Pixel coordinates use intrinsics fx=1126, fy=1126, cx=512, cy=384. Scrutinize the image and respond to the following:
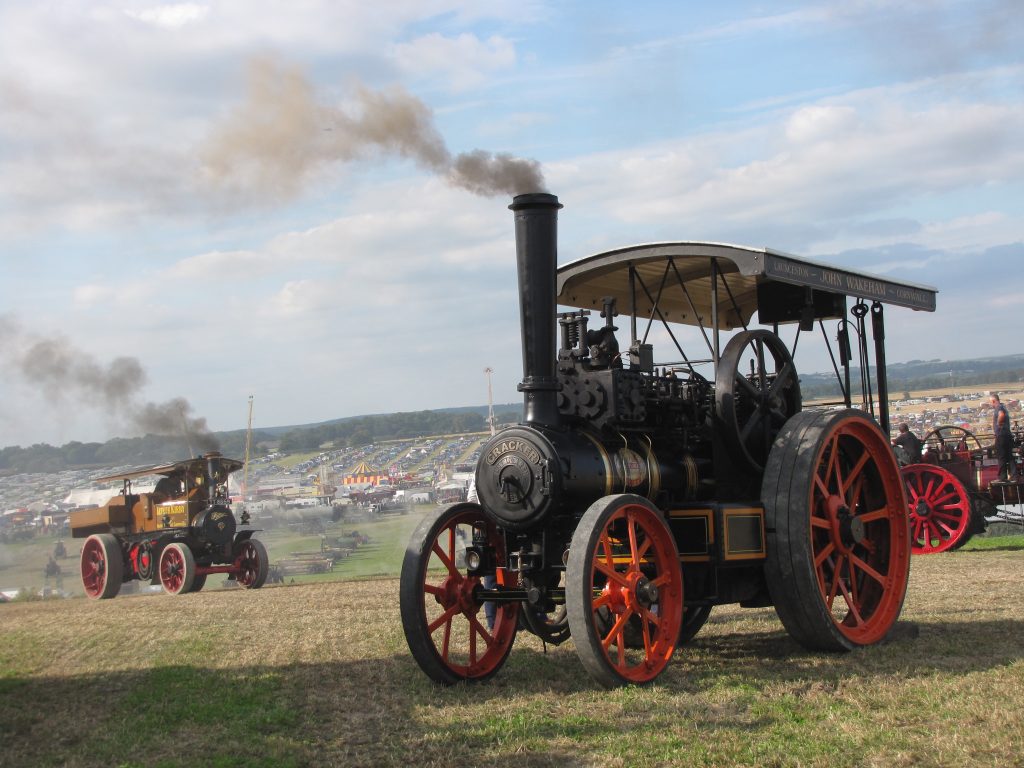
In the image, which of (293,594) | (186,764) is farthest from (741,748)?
(293,594)

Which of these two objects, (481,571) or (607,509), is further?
(481,571)

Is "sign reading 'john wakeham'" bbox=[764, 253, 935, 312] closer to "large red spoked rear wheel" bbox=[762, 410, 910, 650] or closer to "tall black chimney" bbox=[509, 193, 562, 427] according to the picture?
"large red spoked rear wheel" bbox=[762, 410, 910, 650]

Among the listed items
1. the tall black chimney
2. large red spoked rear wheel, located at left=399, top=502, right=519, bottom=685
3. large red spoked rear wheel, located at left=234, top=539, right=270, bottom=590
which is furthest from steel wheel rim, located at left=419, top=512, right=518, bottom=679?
large red spoked rear wheel, located at left=234, top=539, right=270, bottom=590

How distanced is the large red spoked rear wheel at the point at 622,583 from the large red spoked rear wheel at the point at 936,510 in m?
7.72

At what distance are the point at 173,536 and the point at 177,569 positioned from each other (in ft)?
2.11

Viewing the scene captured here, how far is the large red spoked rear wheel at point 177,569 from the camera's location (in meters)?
15.0

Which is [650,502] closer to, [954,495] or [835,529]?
[835,529]

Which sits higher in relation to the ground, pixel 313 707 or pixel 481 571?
pixel 481 571

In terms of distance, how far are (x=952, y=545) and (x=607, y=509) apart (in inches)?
344

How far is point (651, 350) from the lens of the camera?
6.57 meters

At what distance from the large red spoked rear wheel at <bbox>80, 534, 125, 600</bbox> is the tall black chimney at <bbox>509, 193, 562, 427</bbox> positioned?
37.7 ft

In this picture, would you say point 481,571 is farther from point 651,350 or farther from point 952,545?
point 952,545

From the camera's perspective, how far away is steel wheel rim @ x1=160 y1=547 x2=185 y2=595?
1527 centimetres

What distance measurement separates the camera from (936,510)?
12961mm
